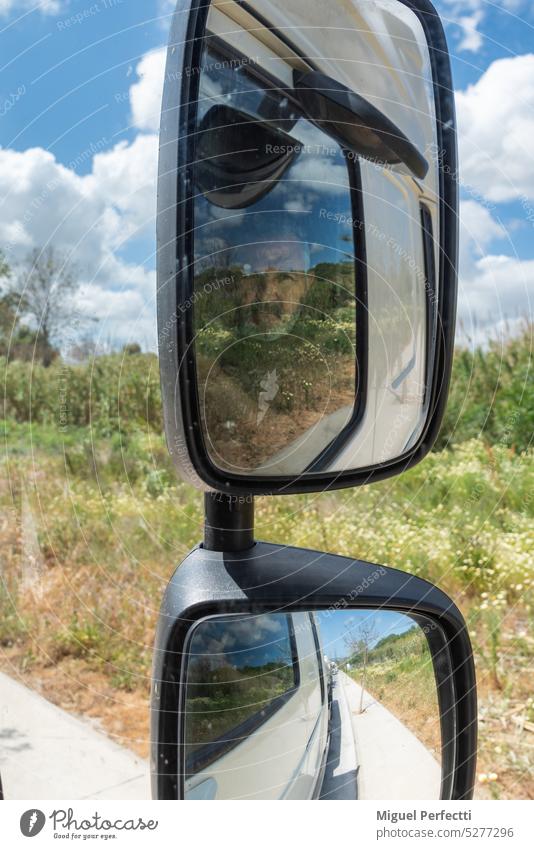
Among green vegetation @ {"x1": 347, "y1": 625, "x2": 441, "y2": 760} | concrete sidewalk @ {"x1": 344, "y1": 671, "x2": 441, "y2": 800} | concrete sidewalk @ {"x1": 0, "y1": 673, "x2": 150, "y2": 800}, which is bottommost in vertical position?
concrete sidewalk @ {"x1": 0, "y1": 673, "x2": 150, "y2": 800}

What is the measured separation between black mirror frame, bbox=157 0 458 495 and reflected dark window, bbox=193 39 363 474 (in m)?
0.01

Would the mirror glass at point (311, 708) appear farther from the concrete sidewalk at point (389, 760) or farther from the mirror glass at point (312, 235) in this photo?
the mirror glass at point (312, 235)

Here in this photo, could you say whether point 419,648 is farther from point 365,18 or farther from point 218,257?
point 365,18

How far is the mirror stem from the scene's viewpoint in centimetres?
67

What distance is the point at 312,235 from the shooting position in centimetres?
61

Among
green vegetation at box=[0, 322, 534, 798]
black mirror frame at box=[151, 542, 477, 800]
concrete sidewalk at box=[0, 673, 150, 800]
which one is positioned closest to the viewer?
black mirror frame at box=[151, 542, 477, 800]

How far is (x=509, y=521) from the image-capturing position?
1684 millimetres

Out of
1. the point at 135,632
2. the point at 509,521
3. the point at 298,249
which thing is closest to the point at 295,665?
the point at 298,249

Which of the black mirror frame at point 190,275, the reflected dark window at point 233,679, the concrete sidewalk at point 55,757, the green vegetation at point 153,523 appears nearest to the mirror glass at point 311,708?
the reflected dark window at point 233,679

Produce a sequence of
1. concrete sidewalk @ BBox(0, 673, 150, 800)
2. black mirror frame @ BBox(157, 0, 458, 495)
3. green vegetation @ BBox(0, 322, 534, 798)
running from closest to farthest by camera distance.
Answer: black mirror frame @ BBox(157, 0, 458, 495)
concrete sidewalk @ BBox(0, 673, 150, 800)
green vegetation @ BBox(0, 322, 534, 798)

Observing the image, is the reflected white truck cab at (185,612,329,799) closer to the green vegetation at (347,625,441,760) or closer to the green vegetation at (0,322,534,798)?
the green vegetation at (347,625,441,760)

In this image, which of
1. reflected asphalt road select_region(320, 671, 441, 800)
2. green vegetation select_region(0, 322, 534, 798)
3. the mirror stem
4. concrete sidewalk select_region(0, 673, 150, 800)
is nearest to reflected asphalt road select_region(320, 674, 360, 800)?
reflected asphalt road select_region(320, 671, 441, 800)

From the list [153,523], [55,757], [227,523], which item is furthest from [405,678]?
[153,523]

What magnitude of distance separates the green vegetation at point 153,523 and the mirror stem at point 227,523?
26.3 inches
